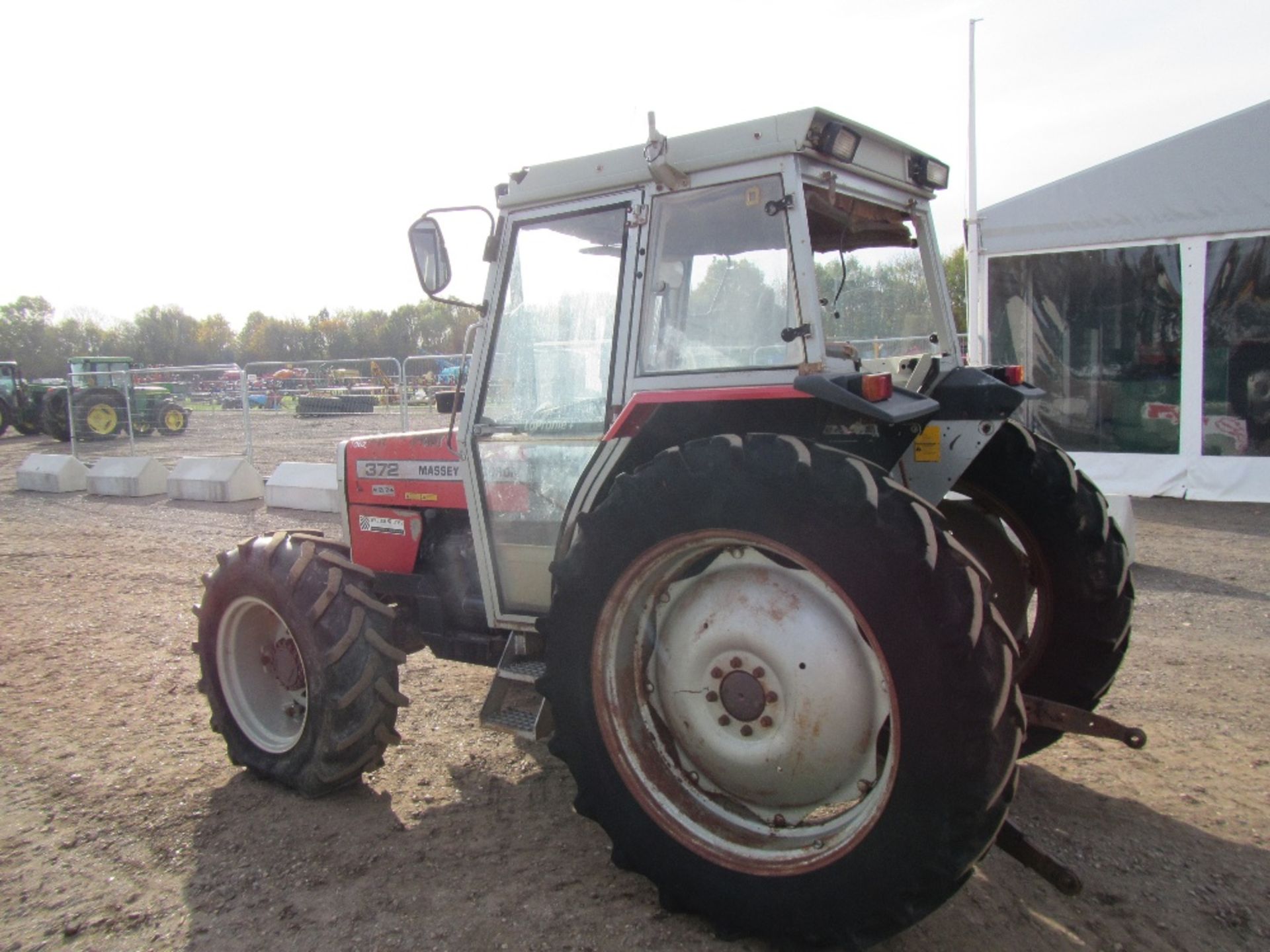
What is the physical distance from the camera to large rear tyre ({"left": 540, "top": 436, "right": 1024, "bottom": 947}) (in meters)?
2.15

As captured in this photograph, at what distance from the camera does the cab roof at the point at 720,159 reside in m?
2.80

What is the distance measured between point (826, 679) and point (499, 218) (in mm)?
2115

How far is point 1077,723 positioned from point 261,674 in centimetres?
322

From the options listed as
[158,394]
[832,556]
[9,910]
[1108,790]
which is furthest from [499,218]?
[158,394]

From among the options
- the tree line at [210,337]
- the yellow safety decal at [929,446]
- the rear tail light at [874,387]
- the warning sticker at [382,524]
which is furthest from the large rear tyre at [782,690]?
the tree line at [210,337]

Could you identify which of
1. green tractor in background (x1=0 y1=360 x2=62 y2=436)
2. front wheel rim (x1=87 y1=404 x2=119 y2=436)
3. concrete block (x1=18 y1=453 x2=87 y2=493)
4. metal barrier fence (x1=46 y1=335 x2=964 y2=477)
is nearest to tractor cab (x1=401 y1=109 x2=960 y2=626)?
metal barrier fence (x1=46 y1=335 x2=964 y2=477)

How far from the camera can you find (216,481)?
12.0m

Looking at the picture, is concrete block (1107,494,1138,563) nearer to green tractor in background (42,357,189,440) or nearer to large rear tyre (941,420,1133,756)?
large rear tyre (941,420,1133,756)

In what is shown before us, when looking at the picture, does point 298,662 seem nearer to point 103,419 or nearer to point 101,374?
point 101,374

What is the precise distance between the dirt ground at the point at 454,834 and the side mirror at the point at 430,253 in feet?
6.62

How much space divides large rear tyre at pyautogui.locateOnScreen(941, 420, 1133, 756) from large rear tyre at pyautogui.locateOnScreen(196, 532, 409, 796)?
2393 millimetres

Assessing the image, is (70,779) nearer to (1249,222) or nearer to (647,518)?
(647,518)

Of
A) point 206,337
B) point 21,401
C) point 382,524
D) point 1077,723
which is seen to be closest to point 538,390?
point 382,524

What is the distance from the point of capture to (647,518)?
2.58 m
